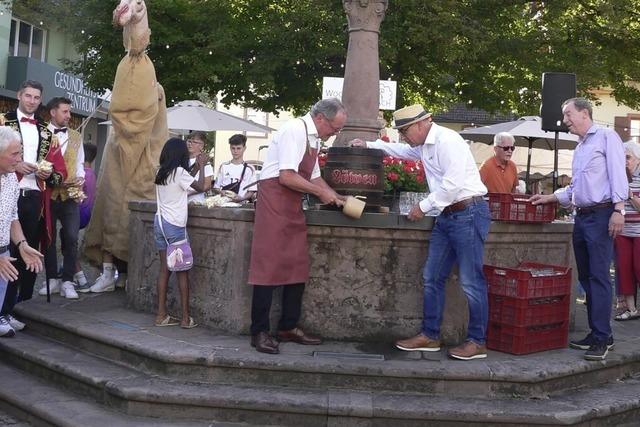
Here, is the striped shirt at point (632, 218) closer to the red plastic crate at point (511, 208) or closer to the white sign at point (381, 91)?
the red plastic crate at point (511, 208)

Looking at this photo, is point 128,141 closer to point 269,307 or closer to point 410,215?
point 269,307

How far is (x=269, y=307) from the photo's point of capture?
6109 mm

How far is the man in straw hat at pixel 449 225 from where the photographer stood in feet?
19.6

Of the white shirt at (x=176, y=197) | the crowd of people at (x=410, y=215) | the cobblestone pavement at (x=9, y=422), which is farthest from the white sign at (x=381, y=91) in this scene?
the cobblestone pavement at (x=9, y=422)

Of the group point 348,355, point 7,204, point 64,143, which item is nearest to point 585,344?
point 348,355

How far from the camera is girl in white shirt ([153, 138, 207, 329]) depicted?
6.57 metres

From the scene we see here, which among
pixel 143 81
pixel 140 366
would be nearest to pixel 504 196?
pixel 140 366

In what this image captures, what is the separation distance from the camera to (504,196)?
662cm

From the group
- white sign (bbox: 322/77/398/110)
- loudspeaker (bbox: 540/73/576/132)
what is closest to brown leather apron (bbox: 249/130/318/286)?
white sign (bbox: 322/77/398/110)

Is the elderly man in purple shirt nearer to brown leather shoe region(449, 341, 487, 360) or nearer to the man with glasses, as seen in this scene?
brown leather shoe region(449, 341, 487, 360)

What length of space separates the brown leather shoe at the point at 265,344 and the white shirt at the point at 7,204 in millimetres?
1840

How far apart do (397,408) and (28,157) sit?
4.13 m

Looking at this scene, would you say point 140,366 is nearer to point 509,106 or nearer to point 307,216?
point 307,216

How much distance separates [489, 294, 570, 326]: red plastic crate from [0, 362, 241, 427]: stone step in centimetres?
215
